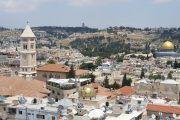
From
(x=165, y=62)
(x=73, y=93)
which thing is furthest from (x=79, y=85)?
(x=165, y=62)

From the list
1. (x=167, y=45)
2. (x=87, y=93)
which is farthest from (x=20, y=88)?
(x=167, y=45)

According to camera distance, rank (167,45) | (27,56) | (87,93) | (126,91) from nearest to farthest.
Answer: (87,93) < (126,91) < (27,56) < (167,45)

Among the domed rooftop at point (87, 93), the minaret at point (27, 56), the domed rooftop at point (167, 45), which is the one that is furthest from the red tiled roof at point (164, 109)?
the domed rooftop at point (167, 45)

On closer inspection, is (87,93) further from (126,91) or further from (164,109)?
(126,91)

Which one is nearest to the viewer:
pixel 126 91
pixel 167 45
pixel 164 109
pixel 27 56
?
pixel 164 109

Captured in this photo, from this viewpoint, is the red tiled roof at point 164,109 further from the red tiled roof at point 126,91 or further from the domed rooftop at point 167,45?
the domed rooftop at point 167,45

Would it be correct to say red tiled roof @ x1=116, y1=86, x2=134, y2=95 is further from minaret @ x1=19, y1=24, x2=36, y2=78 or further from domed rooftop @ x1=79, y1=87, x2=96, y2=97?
minaret @ x1=19, y1=24, x2=36, y2=78

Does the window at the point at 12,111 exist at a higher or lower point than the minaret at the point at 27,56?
lower

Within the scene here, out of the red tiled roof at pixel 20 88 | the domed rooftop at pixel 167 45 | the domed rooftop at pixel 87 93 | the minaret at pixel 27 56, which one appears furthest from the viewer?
the domed rooftop at pixel 167 45

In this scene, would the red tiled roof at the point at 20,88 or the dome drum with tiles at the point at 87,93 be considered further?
the red tiled roof at the point at 20,88

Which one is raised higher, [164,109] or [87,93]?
[87,93]
